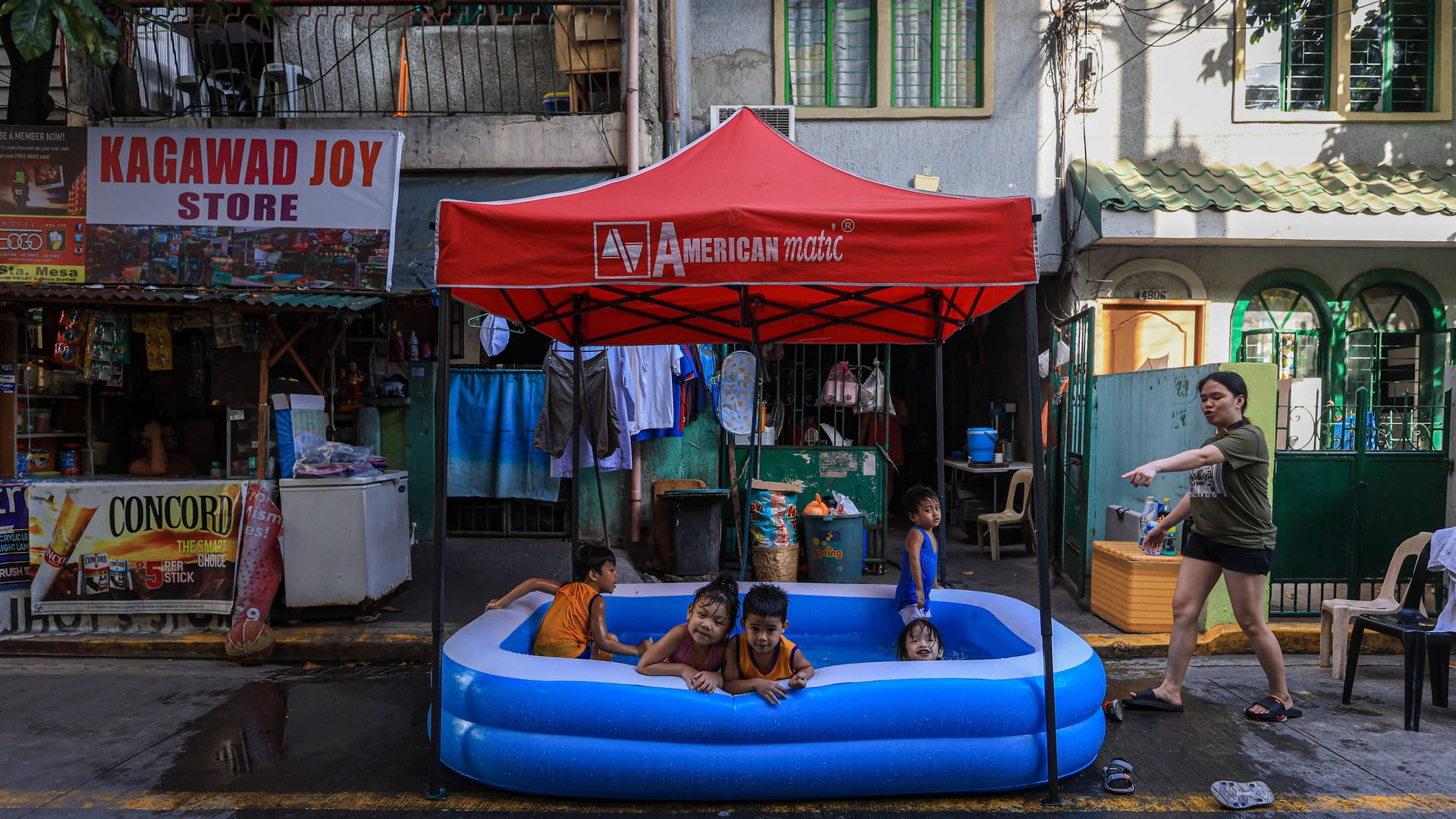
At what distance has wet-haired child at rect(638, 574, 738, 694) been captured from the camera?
14.3ft

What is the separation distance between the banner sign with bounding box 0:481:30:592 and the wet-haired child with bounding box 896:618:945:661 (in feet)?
22.6

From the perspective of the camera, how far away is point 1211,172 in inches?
386

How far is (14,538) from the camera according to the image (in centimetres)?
706

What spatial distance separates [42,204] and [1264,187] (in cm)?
1212

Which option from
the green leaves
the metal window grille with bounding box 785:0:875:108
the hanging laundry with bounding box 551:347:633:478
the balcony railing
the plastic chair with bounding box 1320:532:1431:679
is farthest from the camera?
→ the metal window grille with bounding box 785:0:875:108

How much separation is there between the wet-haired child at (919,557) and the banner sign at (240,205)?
5056mm

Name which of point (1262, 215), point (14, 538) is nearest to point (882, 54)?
point (1262, 215)

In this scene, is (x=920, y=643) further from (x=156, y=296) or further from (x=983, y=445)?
(x=156, y=296)

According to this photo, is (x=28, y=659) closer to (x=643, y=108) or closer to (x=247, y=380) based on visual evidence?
(x=247, y=380)

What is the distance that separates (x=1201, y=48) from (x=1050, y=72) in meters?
1.75

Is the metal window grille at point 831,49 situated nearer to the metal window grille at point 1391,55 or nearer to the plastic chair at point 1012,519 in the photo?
the plastic chair at point 1012,519

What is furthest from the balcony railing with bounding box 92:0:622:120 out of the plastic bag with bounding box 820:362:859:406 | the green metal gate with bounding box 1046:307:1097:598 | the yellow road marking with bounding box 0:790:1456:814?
the yellow road marking with bounding box 0:790:1456:814

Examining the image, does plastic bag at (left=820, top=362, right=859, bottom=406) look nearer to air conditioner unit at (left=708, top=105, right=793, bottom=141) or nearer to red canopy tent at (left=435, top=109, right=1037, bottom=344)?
air conditioner unit at (left=708, top=105, right=793, bottom=141)

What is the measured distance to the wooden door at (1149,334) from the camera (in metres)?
9.98
